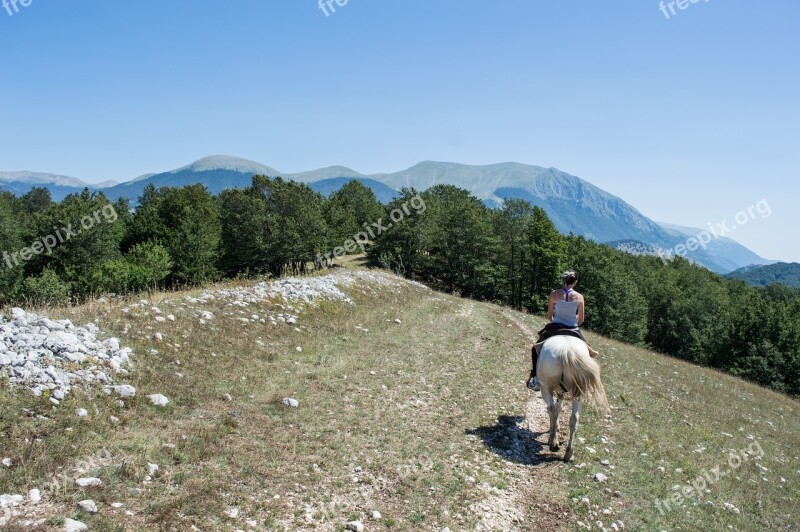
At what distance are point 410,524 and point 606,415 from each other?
383 inches

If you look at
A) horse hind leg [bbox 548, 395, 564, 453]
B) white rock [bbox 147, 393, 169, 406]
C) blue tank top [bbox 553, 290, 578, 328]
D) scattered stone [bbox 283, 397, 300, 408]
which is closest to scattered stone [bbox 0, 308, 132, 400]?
white rock [bbox 147, 393, 169, 406]

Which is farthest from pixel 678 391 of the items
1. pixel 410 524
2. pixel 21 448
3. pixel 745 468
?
pixel 21 448

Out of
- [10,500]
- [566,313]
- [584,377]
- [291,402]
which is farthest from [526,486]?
[10,500]

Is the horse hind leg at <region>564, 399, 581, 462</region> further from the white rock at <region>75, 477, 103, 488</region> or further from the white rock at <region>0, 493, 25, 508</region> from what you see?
the white rock at <region>0, 493, 25, 508</region>

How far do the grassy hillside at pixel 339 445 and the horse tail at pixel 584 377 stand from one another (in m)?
1.61

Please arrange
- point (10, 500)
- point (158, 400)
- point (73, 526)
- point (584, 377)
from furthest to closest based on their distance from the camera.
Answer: point (584, 377) < point (158, 400) < point (10, 500) < point (73, 526)

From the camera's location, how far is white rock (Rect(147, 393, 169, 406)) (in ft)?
30.0

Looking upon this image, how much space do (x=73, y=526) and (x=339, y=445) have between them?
15.3 feet

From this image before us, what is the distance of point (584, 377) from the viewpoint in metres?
10.1

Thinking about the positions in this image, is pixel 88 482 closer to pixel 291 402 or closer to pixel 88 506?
pixel 88 506

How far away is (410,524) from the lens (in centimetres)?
691

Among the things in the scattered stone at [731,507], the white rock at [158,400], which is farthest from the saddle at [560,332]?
the white rock at [158,400]

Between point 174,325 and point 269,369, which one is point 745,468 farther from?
point 174,325

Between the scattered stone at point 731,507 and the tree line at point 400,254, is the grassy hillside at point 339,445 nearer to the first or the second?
the scattered stone at point 731,507
